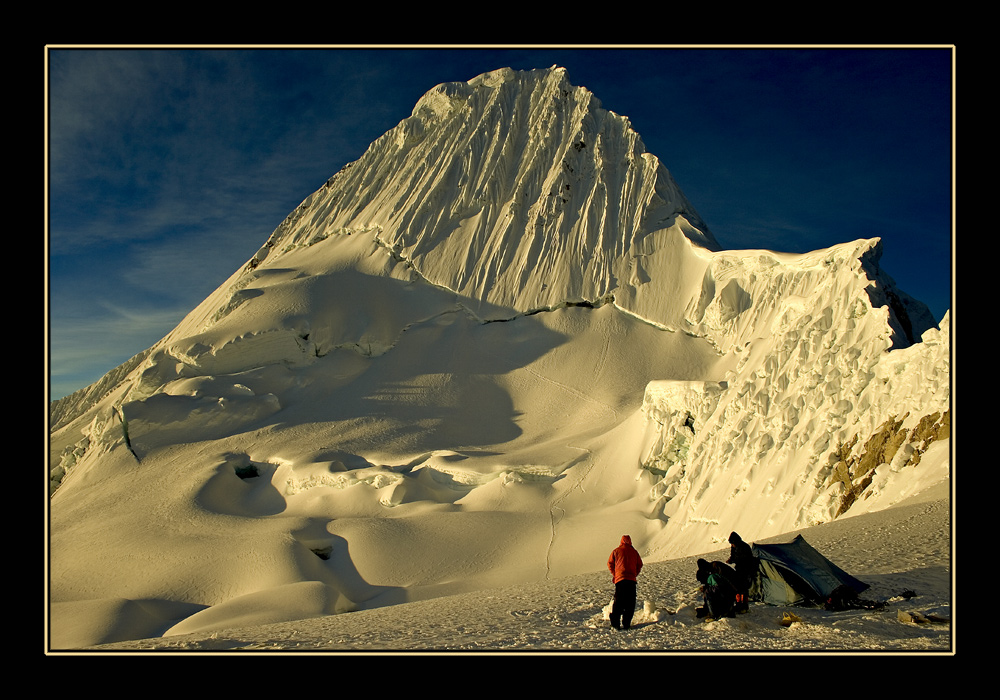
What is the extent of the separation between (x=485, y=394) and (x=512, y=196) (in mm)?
10420

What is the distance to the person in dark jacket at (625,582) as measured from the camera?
4766mm

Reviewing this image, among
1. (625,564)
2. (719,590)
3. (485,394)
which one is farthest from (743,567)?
(485,394)

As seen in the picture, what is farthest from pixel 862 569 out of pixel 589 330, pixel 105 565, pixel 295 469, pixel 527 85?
pixel 527 85

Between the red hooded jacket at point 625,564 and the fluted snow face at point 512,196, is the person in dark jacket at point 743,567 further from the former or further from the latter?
the fluted snow face at point 512,196

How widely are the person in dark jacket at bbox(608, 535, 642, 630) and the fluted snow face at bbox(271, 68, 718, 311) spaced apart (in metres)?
21.8

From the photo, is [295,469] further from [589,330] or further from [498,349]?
[589,330]

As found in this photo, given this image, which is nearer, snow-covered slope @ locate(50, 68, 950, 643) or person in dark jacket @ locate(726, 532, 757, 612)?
person in dark jacket @ locate(726, 532, 757, 612)

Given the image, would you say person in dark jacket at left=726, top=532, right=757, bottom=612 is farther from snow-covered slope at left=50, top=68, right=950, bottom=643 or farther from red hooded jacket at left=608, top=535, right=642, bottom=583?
snow-covered slope at left=50, top=68, right=950, bottom=643

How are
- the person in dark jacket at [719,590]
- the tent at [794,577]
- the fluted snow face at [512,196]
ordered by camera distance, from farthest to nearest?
1. the fluted snow face at [512,196]
2. the tent at [794,577]
3. the person in dark jacket at [719,590]

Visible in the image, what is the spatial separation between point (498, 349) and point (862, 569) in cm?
1982

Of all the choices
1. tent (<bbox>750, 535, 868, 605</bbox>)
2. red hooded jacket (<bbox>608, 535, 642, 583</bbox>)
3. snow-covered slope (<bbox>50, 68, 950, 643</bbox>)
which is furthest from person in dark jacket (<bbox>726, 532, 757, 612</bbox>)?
snow-covered slope (<bbox>50, 68, 950, 643</bbox>)

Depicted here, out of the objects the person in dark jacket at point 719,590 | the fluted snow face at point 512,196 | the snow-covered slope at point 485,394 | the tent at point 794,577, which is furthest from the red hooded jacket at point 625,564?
the fluted snow face at point 512,196

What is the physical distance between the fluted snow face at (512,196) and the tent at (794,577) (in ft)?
70.4

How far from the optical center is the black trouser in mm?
4770
